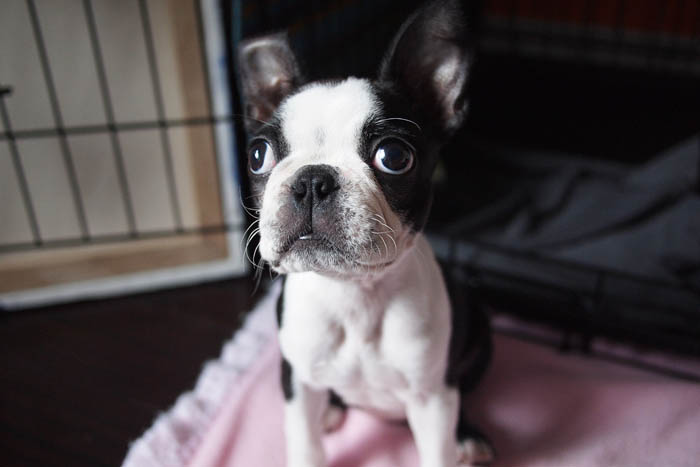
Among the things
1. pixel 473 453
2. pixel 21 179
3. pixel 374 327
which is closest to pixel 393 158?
pixel 374 327

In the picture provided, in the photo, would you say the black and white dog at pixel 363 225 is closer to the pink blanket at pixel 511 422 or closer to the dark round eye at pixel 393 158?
the dark round eye at pixel 393 158

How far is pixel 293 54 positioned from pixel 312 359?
534mm

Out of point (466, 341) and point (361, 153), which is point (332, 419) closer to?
point (466, 341)

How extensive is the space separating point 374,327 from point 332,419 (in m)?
0.44

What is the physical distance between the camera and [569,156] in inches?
102

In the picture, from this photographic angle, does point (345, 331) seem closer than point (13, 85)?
Yes

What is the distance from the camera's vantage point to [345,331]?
1074mm

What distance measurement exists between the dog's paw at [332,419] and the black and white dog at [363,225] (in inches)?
6.9

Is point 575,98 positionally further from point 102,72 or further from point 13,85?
point 13,85

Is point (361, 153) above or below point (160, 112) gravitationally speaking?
above

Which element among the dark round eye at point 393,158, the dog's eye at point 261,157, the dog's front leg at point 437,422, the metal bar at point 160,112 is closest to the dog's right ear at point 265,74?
the dog's eye at point 261,157

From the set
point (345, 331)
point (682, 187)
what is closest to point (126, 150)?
point (345, 331)

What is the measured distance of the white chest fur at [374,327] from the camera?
3.47 feet

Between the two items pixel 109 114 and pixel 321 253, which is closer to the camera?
pixel 321 253
